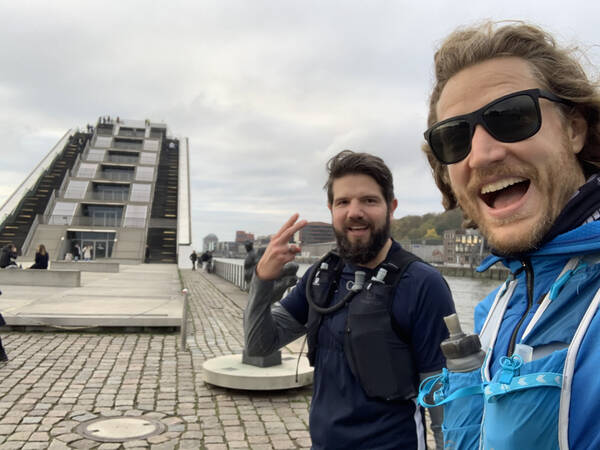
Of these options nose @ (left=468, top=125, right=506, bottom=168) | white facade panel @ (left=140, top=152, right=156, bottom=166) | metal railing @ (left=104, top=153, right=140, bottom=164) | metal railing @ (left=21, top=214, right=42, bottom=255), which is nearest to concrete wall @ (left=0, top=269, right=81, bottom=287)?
nose @ (left=468, top=125, right=506, bottom=168)

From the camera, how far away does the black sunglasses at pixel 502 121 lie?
3.63ft

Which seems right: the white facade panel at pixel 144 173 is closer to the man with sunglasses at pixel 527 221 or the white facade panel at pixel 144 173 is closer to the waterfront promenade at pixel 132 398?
the waterfront promenade at pixel 132 398

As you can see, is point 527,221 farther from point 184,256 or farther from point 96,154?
point 96,154

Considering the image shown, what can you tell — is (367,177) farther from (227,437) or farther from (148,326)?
(148,326)

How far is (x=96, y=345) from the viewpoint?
8.48m

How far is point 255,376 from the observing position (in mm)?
5867

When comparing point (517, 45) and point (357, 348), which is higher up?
point (517, 45)

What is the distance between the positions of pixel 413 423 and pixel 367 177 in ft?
3.53

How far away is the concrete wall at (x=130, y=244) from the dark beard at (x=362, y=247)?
40551mm

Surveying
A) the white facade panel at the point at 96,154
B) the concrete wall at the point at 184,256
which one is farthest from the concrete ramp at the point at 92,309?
the white facade panel at the point at 96,154

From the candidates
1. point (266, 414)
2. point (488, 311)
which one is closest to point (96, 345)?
point (266, 414)

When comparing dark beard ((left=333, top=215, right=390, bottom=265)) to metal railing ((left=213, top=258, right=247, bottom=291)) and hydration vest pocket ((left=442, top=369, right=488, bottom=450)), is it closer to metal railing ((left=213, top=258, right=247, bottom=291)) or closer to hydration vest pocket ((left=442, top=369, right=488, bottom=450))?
hydration vest pocket ((left=442, top=369, right=488, bottom=450))

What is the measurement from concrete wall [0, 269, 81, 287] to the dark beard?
17.1m

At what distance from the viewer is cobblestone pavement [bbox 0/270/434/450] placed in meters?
4.50
